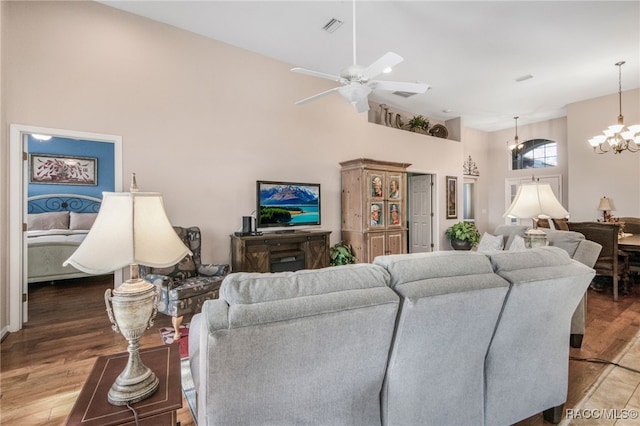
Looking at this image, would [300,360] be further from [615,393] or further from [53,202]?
[53,202]

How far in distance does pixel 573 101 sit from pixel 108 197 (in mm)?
8014

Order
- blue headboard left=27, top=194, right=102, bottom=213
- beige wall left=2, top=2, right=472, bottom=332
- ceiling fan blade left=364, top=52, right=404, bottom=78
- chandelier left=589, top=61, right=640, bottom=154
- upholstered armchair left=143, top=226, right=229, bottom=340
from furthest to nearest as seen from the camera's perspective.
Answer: blue headboard left=27, top=194, right=102, bottom=213
chandelier left=589, top=61, right=640, bottom=154
beige wall left=2, top=2, right=472, bottom=332
upholstered armchair left=143, top=226, right=229, bottom=340
ceiling fan blade left=364, top=52, right=404, bottom=78

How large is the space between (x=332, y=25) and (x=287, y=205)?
2391mm

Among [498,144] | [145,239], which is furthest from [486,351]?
[498,144]

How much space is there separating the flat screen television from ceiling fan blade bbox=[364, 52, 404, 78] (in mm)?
2204

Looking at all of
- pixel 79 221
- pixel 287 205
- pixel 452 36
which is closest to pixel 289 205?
pixel 287 205

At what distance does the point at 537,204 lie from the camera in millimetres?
2629

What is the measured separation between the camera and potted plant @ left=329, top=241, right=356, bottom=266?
4.77 m

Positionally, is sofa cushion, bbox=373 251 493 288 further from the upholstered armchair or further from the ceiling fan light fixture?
the upholstered armchair

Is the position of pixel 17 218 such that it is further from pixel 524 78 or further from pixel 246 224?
pixel 524 78

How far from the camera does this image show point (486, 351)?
145cm

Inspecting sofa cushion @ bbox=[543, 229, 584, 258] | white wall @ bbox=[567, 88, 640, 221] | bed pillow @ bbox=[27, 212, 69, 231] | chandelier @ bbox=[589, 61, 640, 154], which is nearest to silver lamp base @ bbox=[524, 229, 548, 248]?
sofa cushion @ bbox=[543, 229, 584, 258]

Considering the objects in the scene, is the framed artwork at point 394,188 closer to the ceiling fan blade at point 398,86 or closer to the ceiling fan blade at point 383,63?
the ceiling fan blade at point 398,86

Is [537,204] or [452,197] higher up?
[452,197]
